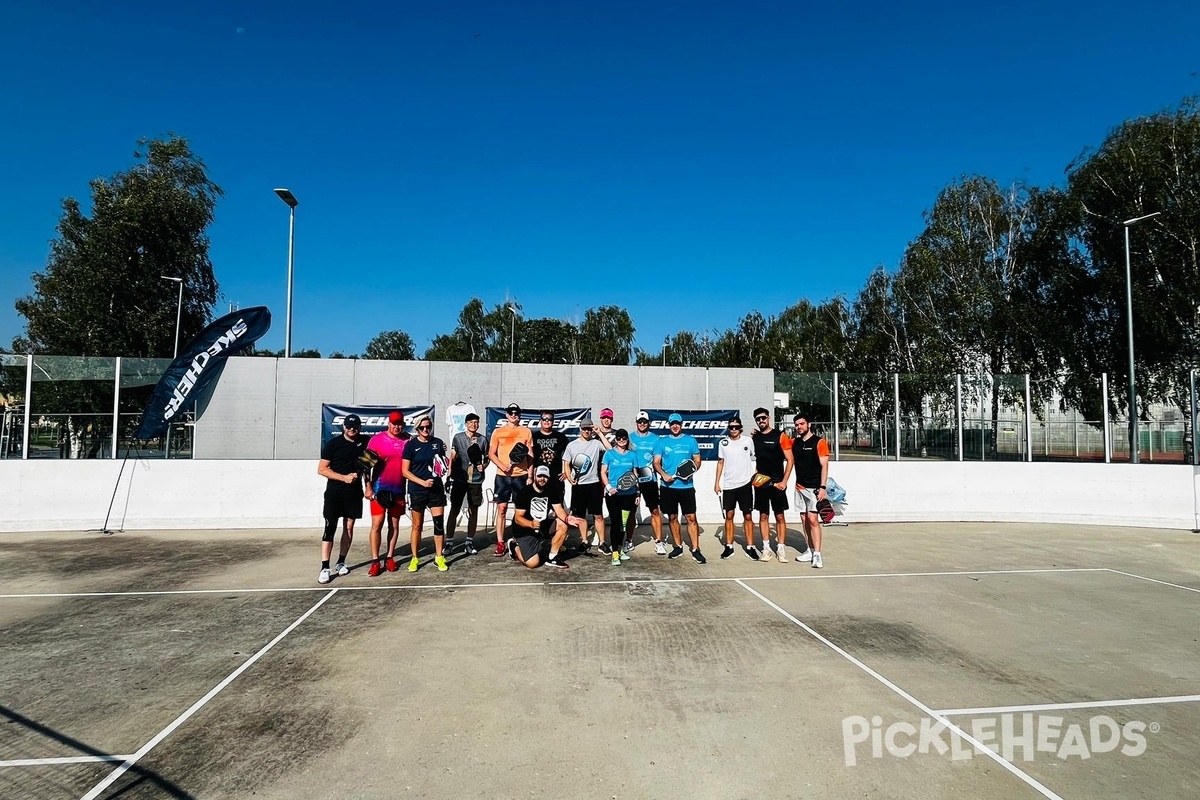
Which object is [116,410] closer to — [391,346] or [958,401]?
[958,401]

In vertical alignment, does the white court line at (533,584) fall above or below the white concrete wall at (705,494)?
below

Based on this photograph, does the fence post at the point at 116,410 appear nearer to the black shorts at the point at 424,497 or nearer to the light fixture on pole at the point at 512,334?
the black shorts at the point at 424,497

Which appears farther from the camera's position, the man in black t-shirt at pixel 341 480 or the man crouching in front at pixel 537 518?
the man crouching in front at pixel 537 518

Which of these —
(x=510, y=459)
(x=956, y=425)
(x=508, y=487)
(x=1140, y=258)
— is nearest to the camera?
(x=510, y=459)

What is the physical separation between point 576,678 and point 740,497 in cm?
481

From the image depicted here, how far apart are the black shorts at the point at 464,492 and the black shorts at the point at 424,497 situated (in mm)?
996

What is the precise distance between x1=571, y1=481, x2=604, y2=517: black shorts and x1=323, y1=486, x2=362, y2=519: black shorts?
2638 millimetres

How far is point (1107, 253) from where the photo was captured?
81.6ft

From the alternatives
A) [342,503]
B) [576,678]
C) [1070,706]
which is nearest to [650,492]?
[342,503]

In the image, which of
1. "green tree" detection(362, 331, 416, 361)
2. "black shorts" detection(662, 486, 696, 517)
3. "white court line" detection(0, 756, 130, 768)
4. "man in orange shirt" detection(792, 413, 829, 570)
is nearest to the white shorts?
"man in orange shirt" detection(792, 413, 829, 570)

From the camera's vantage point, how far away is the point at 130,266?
2581 centimetres

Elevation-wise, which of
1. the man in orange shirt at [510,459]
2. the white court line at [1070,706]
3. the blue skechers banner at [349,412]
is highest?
the blue skechers banner at [349,412]

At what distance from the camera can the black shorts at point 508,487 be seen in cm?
792

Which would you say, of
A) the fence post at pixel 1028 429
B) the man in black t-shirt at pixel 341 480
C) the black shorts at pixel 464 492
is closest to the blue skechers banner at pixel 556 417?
the black shorts at pixel 464 492
